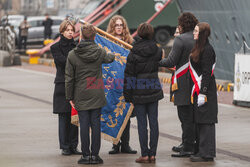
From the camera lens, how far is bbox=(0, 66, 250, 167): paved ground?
9398 millimetres

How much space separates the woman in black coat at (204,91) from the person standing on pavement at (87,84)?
1052 millimetres

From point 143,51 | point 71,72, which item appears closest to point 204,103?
point 143,51

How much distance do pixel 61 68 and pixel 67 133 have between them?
881mm

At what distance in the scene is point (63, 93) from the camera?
9.80 meters

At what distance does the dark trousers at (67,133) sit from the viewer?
32.4ft

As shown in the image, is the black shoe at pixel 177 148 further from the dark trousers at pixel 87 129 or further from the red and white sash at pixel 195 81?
the dark trousers at pixel 87 129

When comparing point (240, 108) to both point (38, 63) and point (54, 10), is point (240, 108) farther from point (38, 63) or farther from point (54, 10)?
point (54, 10)

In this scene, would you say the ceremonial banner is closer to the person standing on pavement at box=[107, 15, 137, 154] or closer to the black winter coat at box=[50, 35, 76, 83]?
the person standing on pavement at box=[107, 15, 137, 154]

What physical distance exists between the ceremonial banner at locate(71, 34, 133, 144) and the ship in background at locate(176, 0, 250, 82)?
10.7m

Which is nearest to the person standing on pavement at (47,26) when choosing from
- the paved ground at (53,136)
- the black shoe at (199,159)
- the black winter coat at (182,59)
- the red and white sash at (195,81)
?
the paved ground at (53,136)

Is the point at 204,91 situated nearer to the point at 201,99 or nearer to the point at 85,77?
the point at 201,99

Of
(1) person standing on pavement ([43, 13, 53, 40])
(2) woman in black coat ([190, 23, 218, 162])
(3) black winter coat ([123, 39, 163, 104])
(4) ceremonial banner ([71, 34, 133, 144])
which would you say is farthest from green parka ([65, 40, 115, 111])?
(1) person standing on pavement ([43, 13, 53, 40])

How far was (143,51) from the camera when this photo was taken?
9102 millimetres

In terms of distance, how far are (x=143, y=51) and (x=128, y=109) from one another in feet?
3.65
